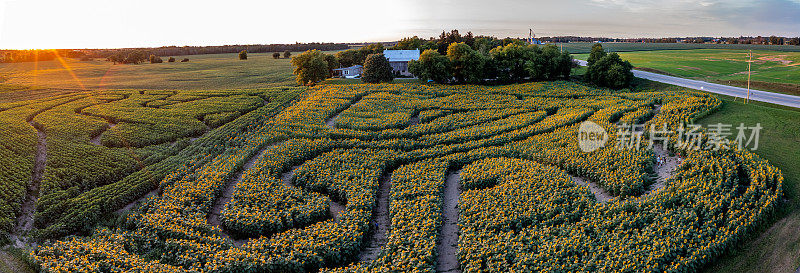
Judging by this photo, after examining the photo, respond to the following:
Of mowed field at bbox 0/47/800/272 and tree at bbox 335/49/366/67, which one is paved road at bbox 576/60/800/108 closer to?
mowed field at bbox 0/47/800/272

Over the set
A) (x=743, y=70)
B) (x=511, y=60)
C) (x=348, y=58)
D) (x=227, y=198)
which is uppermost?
(x=348, y=58)

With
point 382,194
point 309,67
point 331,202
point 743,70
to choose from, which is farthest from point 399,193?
point 743,70

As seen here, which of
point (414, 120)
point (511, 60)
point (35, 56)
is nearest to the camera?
point (414, 120)

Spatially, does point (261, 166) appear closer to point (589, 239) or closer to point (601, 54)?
point (589, 239)

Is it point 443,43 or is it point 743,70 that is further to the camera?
point 443,43

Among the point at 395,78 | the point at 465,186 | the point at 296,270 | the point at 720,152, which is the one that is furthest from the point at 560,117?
the point at 395,78

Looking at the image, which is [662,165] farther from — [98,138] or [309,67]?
[309,67]
